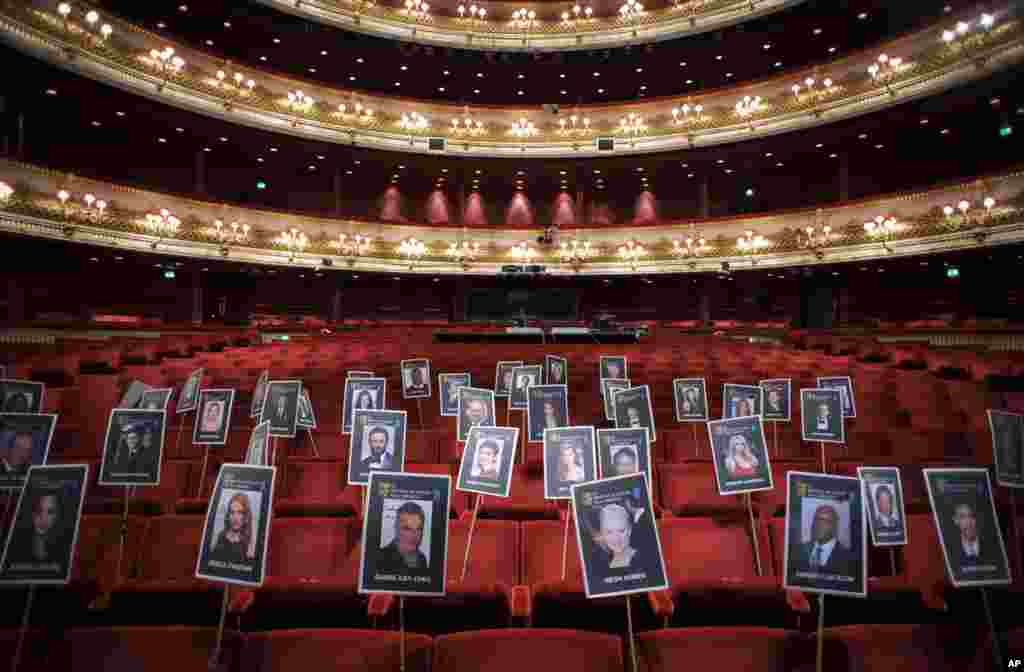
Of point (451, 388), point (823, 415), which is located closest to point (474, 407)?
point (451, 388)

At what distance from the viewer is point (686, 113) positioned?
19.4m

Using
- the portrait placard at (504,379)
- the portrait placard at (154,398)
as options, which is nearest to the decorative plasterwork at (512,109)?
the portrait placard at (154,398)

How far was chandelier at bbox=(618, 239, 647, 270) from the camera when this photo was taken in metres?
19.8

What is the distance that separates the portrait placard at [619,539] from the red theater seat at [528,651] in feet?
0.67

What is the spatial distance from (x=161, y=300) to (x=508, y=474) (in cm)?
1864

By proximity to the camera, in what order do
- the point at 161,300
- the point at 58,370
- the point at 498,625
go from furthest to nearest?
the point at 161,300
the point at 58,370
the point at 498,625

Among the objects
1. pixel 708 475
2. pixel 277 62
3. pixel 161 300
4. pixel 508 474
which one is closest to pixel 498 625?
pixel 508 474

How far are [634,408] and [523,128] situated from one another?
18.4 metres

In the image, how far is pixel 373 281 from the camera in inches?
861

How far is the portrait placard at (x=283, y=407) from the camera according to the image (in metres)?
4.36

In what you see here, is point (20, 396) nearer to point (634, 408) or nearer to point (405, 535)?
point (405, 535)

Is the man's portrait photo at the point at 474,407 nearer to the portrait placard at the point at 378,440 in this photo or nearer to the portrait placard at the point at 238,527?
the portrait placard at the point at 378,440

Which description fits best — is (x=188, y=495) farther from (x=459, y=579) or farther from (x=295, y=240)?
(x=295, y=240)

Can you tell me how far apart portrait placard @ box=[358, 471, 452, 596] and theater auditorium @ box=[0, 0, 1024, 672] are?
0.04ft
